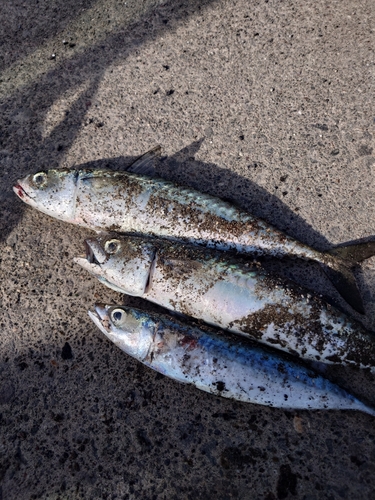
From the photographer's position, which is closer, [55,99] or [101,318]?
[101,318]

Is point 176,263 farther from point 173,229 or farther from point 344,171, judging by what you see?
point 344,171

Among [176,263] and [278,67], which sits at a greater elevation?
[278,67]

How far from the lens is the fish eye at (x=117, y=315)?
302cm

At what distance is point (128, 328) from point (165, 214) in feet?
3.36

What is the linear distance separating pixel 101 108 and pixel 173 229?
167 cm

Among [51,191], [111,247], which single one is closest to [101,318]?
[111,247]

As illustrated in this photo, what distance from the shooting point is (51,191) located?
3508 millimetres

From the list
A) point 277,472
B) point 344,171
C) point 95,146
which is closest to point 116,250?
→ point 95,146

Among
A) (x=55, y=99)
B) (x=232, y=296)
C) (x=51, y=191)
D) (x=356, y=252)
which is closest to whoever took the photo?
(x=232, y=296)

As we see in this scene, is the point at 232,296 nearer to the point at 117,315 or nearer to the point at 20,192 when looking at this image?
the point at 117,315

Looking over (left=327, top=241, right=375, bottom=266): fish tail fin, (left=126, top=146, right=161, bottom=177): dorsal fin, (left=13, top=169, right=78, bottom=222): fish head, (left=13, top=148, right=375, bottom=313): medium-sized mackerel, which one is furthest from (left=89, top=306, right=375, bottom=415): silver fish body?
(left=126, top=146, right=161, bottom=177): dorsal fin

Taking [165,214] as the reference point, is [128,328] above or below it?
below

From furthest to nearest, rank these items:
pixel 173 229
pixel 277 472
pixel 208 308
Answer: pixel 173 229 → pixel 208 308 → pixel 277 472

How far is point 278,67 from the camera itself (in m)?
4.13
